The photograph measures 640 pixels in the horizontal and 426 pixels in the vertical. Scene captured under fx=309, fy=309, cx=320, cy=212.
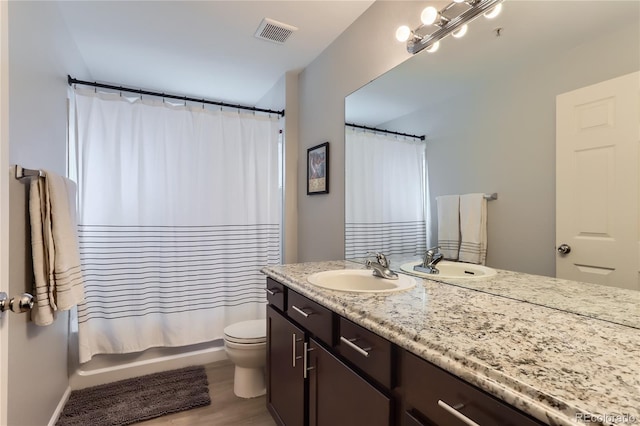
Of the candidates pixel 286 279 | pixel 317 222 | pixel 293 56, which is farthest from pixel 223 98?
pixel 286 279

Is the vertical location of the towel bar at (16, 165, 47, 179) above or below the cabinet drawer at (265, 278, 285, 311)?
above

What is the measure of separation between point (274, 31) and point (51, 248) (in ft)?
5.71

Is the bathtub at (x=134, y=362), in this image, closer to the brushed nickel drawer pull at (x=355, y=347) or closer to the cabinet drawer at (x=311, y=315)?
the cabinet drawer at (x=311, y=315)

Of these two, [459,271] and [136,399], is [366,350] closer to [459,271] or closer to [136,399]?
[459,271]

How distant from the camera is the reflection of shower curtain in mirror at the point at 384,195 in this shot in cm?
158

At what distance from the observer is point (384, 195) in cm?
186

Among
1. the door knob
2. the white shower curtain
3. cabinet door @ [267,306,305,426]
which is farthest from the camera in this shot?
the white shower curtain

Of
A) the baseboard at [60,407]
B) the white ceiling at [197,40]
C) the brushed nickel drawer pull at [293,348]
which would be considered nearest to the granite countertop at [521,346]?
the brushed nickel drawer pull at [293,348]

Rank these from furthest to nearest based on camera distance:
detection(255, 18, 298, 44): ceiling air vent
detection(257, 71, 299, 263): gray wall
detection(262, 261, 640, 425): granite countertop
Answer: detection(257, 71, 299, 263): gray wall
detection(255, 18, 298, 44): ceiling air vent
detection(262, 261, 640, 425): granite countertop

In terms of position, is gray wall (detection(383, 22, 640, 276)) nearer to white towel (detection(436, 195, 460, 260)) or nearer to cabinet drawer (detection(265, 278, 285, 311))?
white towel (detection(436, 195, 460, 260))

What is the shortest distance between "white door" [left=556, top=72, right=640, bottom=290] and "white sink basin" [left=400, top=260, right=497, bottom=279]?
10.3 inches

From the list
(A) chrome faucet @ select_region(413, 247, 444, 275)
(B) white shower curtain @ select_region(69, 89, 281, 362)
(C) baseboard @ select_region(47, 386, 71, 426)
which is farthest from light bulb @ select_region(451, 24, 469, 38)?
(C) baseboard @ select_region(47, 386, 71, 426)

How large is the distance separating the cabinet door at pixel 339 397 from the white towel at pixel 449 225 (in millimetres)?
710

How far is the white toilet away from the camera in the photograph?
1.98 m
